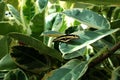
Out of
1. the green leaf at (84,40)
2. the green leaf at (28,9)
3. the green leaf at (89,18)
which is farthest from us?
the green leaf at (28,9)

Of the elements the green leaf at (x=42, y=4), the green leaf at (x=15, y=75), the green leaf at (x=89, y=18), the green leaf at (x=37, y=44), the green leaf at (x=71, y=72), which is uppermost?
the green leaf at (x=42, y=4)

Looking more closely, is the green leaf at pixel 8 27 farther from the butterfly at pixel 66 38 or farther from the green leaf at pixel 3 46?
the butterfly at pixel 66 38

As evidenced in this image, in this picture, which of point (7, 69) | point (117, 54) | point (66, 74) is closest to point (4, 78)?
point (7, 69)

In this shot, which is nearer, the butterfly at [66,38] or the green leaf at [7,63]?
the butterfly at [66,38]

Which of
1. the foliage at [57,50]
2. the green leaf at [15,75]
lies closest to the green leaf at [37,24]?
the foliage at [57,50]

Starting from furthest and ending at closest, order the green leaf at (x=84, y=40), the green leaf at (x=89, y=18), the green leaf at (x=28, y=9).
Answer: the green leaf at (x=28, y=9)
the green leaf at (x=89, y=18)
the green leaf at (x=84, y=40)

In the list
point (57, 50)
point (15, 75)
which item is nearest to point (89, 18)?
point (57, 50)

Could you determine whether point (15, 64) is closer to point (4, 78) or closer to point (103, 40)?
point (4, 78)
